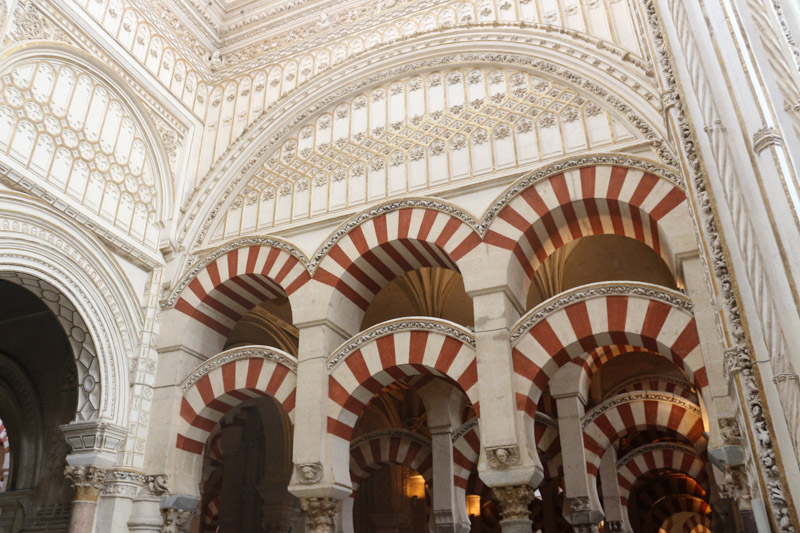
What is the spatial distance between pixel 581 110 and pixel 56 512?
767 centimetres

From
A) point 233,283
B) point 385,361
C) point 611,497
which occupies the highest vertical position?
point 233,283

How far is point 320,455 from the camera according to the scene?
5.99m

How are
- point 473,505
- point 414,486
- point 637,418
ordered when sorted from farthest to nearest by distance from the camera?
point 414,486, point 473,505, point 637,418

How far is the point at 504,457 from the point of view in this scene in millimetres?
5273

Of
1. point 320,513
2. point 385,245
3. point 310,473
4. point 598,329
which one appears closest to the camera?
point 598,329

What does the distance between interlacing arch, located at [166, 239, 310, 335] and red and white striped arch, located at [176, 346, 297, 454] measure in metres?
0.79

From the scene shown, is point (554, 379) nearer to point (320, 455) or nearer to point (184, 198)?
point (320, 455)

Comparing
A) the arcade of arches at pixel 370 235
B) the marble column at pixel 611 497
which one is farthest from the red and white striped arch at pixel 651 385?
the marble column at pixel 611 497

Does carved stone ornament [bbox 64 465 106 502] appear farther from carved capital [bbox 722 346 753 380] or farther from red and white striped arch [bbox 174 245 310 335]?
carved capital [bbox 722 346 753 380]

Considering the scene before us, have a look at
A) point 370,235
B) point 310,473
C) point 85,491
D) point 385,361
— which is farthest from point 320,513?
point 370,235

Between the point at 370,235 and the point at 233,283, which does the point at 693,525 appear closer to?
the point at 370,235

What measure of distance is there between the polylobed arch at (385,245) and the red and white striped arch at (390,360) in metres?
0.74

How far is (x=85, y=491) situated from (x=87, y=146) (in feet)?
11.9

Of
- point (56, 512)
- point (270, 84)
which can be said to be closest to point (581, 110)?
point (270, 84)
